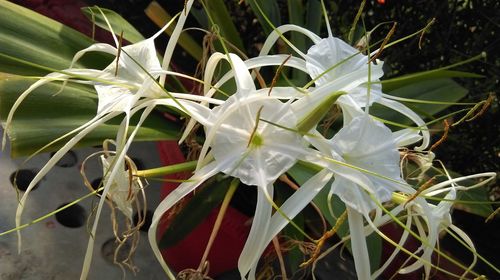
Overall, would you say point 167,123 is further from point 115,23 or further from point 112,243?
point 112,243

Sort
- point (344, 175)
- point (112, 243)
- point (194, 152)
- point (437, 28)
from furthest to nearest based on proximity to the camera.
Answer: point (437, 28), point (112, 243), point (194, 152), point (344, 175)

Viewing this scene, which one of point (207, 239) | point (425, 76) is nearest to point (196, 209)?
point (207, 239)

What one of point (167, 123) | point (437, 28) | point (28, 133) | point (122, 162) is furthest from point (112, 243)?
point (437, 28)

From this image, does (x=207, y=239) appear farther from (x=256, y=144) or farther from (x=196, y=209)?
(x=256, y=144)

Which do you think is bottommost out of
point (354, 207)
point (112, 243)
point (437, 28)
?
point (112, 243)

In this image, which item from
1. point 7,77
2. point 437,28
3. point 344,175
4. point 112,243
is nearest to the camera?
point 344,175

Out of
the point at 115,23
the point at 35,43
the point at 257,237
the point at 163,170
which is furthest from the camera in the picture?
the point at 115,23

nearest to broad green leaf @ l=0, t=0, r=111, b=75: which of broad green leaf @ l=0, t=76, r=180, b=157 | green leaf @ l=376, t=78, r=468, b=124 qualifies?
broad green leaf @ l=0, t=76, r=180, b=157
